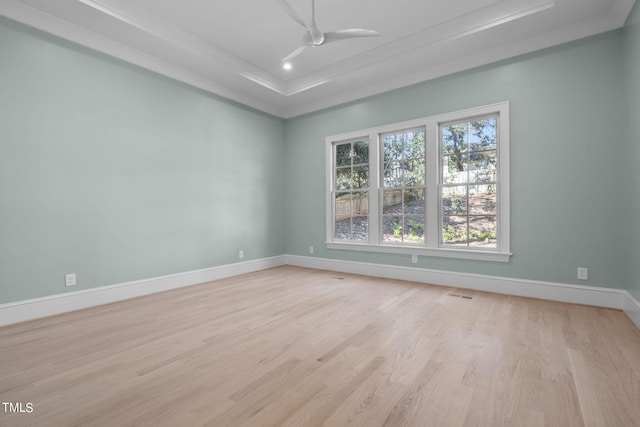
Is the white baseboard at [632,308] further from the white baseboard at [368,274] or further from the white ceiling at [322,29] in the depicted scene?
the white ceiling at [322,29]

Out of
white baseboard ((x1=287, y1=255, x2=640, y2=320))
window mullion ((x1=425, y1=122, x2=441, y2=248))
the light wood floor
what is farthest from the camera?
window mullion ((x1=425, y1=122, x2=441, y2=248))

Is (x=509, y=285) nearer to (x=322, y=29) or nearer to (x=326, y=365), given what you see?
(x=326, y=365)

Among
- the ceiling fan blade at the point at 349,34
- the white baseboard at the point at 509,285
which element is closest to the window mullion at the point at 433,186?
the white baseboard at the point at 509,285

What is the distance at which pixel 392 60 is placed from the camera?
3949 millimetres

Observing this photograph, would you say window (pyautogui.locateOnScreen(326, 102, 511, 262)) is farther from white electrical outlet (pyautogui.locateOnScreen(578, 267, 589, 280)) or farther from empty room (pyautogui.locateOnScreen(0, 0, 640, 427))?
white electrical outlet (pyautogui.locateOnScreen(578, 267, 589, 280))

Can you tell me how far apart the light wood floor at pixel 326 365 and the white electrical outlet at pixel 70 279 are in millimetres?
321

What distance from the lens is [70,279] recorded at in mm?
3062

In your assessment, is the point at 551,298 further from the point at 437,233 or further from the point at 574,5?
the point at 574,5

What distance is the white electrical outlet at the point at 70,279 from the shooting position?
3.04 metres

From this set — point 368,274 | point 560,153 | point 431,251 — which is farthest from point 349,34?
point 368,274

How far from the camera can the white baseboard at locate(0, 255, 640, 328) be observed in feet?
9.16

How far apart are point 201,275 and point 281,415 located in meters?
3.29

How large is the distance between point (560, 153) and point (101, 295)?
5.51m

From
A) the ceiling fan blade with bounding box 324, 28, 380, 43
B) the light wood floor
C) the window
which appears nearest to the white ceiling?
the ceiling fan blade with bounding box 324, 28, 380, 43
